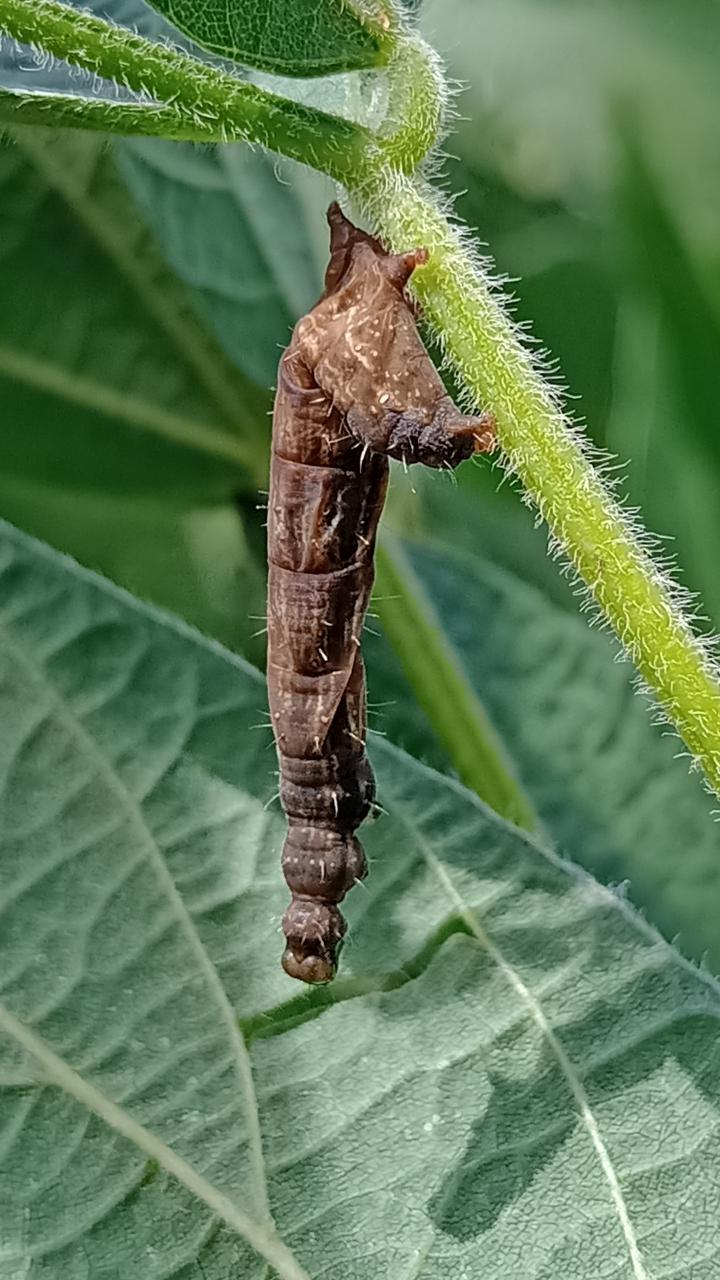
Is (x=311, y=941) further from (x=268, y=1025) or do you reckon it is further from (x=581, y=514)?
(x=581, y=514)

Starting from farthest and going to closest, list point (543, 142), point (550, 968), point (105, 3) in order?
point (543, 142), point (105, 3), point (550, 968)

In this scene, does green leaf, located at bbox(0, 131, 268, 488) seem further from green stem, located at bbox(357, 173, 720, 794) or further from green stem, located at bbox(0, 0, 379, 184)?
green stem, located at bbox(357, 173, 720, 794)

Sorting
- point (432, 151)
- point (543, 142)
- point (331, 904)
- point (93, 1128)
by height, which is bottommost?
point (93, 1128)

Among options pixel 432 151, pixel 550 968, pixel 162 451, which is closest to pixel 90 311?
pixel 162 451

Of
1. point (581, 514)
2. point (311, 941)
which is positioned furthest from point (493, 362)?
point (311, 941)

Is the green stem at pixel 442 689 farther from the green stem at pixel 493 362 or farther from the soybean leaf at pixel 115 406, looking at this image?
the green stem at pixel 493 362

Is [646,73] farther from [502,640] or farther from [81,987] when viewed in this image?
[81,987]

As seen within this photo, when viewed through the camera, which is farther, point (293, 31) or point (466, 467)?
point (466, 467)

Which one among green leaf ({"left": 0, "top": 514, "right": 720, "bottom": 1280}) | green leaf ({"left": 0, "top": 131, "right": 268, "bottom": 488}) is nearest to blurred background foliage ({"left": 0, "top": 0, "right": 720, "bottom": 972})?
green leaf ({"left": 0, "top": 131, "right": 268, "bottom": 488})

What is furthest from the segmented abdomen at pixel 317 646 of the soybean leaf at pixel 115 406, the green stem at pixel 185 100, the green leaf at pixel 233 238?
the green leaf at pixel 233 238
